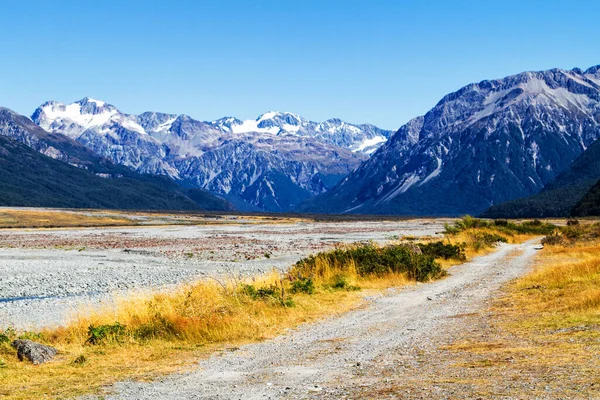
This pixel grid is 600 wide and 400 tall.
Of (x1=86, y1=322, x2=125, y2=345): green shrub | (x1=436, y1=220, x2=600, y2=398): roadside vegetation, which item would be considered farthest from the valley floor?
(x1=436, y1=220, x2=600, y2=398): roadside vegetation

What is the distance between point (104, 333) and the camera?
14422 mm

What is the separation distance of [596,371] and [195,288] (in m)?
13.3

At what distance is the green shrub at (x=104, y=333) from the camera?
46.9ft

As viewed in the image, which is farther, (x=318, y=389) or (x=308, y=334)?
(x=308, y=334)

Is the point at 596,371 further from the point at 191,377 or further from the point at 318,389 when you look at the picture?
the point at 191,377

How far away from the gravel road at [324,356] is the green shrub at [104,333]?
304 cm

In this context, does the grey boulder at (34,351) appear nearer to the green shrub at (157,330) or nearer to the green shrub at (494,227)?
the green shrub at (157,330)

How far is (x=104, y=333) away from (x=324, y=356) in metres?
5.46

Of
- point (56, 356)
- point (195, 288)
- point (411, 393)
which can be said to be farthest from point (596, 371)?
point (195, 288)

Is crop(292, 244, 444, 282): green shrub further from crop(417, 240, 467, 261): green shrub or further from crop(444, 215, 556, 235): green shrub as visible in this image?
crop(444, 215, 556, 235): green shrub

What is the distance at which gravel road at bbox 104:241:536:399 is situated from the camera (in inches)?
387

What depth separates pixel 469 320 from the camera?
15797mm

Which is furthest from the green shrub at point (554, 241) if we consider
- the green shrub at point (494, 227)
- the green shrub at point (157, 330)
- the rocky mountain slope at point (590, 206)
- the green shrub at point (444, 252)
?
the rocky mountain slope at point (590, 206)

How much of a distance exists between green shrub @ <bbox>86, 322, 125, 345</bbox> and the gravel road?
3.04 m
